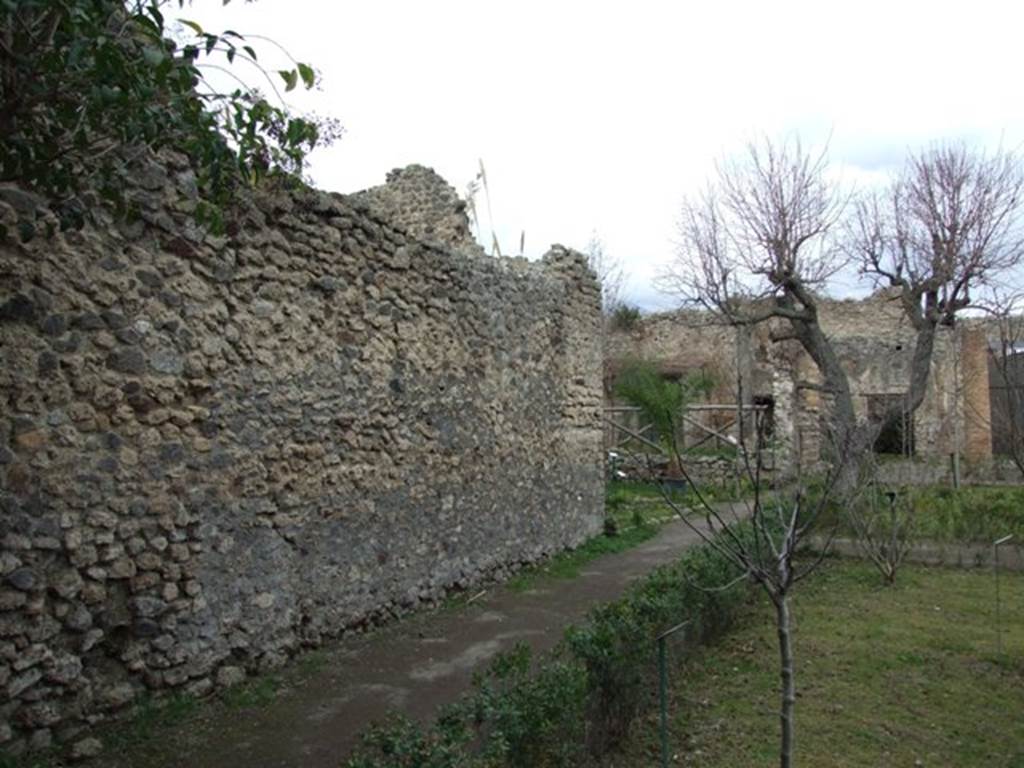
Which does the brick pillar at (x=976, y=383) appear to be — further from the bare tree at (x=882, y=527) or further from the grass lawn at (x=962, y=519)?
the bare tree at (x=882, y=527)

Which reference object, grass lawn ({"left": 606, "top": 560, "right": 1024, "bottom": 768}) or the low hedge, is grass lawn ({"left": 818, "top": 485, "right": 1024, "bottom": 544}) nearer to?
grass lawn ({"left": 606, "top": 560, "right": 1024, "bottom": 768})

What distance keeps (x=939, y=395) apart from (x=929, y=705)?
61.5 ft

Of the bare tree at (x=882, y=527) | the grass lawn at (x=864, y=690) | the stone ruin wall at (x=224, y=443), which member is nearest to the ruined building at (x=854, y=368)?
the bare tree at (x=882, y=527)

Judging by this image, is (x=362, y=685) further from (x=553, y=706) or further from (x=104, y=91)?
(x=104, y=91)

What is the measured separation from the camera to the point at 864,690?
5.44 meters

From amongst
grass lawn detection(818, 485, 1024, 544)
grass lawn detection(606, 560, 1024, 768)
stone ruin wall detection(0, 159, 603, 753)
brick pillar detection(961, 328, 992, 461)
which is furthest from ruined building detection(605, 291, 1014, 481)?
stone ruin wall detection(0, 159, 603, 753)

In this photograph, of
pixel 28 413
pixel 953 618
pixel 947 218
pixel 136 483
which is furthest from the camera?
pixel 947 218

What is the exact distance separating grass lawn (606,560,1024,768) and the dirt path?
1.31 m

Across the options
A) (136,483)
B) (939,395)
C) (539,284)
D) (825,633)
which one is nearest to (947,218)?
(939,395)

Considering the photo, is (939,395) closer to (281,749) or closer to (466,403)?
(466,403)

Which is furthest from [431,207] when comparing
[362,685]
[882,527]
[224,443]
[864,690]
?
[864,690]

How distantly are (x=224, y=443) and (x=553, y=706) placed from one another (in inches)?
104

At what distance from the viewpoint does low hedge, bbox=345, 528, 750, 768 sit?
3.24 metres

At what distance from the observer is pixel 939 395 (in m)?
21.6
